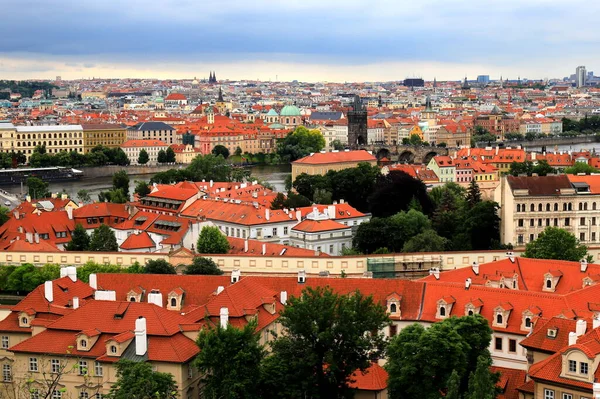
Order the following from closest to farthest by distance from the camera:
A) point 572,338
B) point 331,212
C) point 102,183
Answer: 1. point 572,338
2. point 331,212
3. point 102,183

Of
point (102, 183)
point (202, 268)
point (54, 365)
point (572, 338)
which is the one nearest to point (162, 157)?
point (102, 183)

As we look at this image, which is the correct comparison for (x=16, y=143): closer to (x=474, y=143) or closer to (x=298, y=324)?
(x=474, y=143)

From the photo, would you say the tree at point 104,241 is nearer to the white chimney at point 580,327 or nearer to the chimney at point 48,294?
the chimney at point 48,294

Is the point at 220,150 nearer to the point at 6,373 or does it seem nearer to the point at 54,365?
the point at 6,373

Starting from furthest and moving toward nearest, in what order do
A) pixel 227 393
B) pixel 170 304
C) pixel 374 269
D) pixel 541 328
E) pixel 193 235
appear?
pixel 193 235
pixel 374 269
pixel 170 304
pixel 541 328
pixel 227 393

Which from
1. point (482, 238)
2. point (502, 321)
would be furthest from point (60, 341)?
point (482, 238)

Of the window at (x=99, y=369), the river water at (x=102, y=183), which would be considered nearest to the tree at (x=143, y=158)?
the river water at (x=102, y=183)

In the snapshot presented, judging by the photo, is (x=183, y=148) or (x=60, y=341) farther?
(x=183, y=148)
